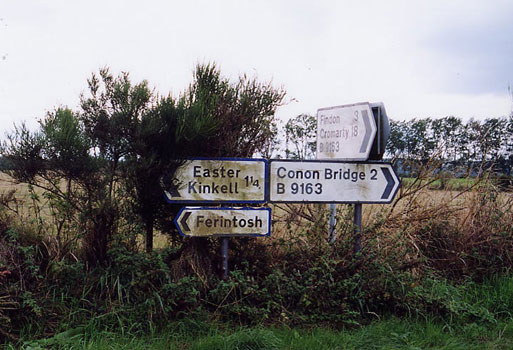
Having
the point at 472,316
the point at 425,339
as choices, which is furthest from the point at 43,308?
the point at 472,316

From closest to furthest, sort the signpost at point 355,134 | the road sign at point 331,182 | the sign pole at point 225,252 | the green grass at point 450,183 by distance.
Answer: the sign pole at point 225,252 < the road sign at point 331,182 < the signpost at point 355,134 < the green grass at point 450,183

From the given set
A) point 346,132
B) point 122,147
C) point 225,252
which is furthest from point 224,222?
point 346,132

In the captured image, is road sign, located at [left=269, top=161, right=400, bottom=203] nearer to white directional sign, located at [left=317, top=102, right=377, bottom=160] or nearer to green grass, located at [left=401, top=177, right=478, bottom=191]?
white directional sign, located at [left=317, top=102, right=377, bottom=160]

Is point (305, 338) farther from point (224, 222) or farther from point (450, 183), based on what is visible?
point (450, 183)

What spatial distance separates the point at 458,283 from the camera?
560 cm

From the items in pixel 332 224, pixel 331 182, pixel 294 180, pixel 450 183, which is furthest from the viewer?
Result: pixel 450 183

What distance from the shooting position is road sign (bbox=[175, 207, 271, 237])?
4605 mm

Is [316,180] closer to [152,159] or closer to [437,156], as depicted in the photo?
[152,159]

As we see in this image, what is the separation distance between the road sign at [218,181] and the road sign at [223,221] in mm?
122

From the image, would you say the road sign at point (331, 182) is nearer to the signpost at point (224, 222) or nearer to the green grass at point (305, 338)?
the signpost at point (224, 222)

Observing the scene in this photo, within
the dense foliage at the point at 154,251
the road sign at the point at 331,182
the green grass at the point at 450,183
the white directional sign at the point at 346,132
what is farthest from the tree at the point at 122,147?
the green grass at the point at 450,183

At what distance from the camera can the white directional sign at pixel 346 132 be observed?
5.19 m

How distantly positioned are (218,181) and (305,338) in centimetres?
179

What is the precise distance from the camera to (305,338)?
13.0 feet
